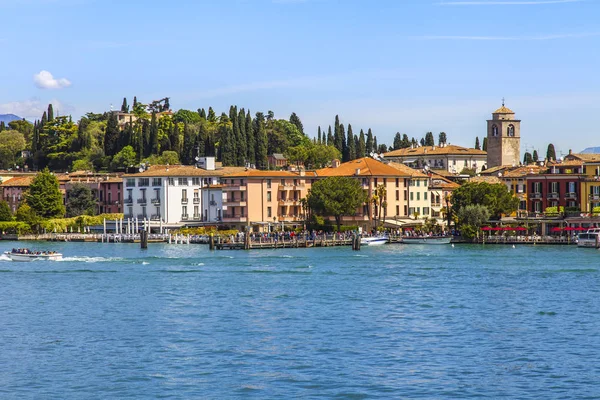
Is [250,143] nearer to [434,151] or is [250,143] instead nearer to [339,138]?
[339,138]

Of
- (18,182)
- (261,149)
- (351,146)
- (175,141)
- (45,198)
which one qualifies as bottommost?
(45,198)

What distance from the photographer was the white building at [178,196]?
9062 centimetres

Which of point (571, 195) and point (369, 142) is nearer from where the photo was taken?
point (571, 195)

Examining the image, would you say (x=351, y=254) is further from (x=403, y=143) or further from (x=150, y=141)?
(x=403, y=143)

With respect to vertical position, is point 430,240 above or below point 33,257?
above

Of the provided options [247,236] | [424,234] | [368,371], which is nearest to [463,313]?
[368,371]

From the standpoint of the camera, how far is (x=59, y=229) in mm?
96188

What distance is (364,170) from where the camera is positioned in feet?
293

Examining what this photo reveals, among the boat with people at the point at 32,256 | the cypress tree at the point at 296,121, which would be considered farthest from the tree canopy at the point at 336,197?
the cypress tree at the point at 296,121

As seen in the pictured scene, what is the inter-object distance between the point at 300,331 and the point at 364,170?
5570 cm

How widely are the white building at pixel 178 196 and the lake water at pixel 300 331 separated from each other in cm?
3185

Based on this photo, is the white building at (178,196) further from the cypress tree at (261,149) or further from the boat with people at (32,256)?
the boat with people at (32,256)

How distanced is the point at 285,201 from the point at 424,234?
39.3 feet

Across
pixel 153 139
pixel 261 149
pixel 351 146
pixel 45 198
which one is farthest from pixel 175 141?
pixel 45 198
